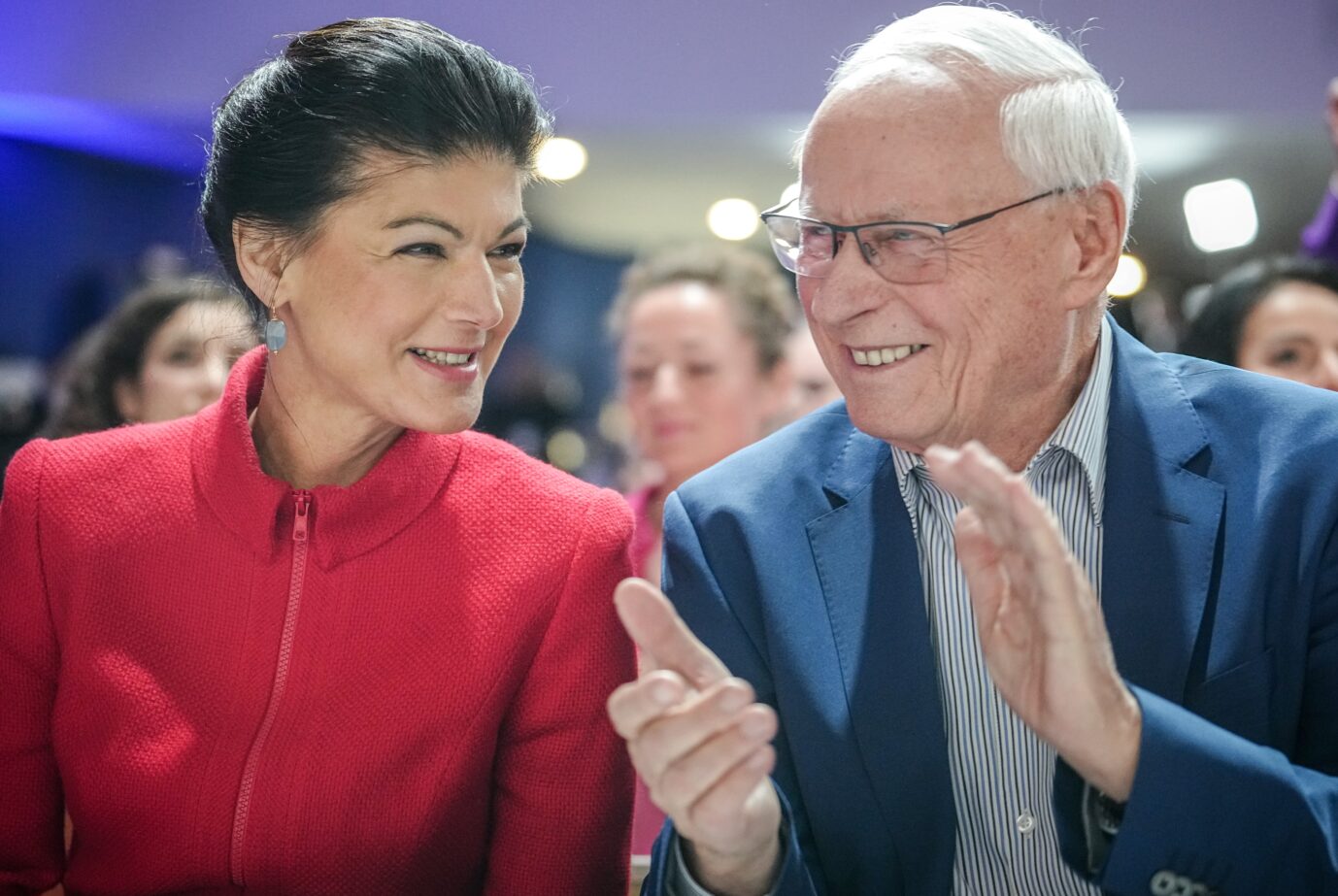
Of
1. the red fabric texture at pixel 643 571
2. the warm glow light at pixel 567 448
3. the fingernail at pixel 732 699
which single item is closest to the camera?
the fingernail at pixel 732 699

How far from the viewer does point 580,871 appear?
1.62 meters

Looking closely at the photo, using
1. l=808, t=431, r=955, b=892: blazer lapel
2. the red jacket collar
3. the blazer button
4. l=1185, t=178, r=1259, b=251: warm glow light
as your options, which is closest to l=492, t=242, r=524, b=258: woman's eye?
the red jacket collar

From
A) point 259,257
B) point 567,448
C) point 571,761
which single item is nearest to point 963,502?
point 571,761

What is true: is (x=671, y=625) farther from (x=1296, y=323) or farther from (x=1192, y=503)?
(x=1296, y=323)

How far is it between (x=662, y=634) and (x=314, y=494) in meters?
0.59

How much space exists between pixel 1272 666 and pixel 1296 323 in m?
1.64

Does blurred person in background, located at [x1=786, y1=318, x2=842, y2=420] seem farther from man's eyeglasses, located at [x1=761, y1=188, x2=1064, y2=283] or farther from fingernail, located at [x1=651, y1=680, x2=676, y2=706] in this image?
fingernail, located at [x1=651, y1=680, x2=676, y2=706]

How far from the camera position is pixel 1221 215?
11.5 feet

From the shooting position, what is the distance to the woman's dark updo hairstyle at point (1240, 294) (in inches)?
116

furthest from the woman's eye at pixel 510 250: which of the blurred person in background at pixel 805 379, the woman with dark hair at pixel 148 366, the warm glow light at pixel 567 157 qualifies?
the blurred person in background at pixel 805 379

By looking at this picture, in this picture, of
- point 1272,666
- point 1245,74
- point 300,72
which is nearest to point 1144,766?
point 1272,666

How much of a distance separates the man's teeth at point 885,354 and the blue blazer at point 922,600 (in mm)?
154

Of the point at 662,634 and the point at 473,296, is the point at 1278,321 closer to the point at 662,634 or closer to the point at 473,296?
the point at 473,296

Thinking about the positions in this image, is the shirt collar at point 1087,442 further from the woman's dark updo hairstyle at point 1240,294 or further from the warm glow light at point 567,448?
the warm glow light at point 567,448
